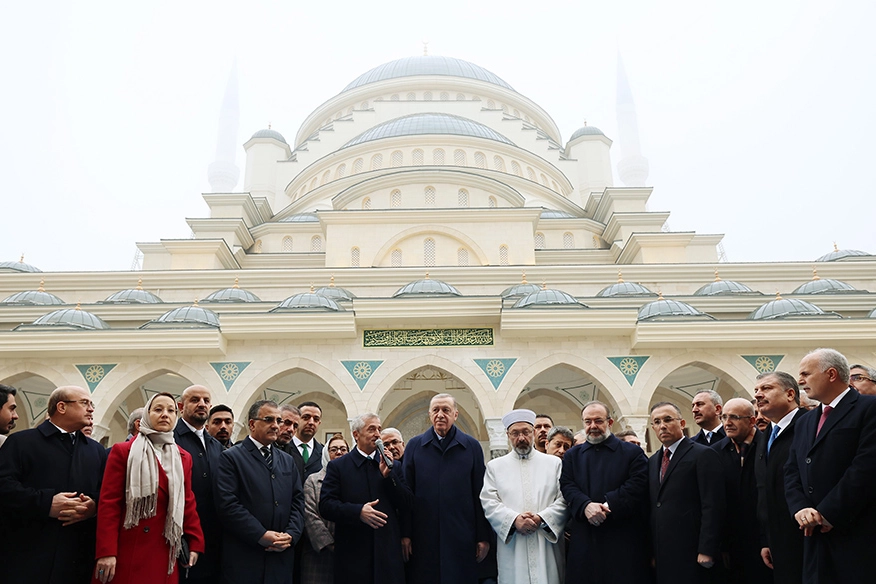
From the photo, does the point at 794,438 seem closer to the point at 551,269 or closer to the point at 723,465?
the point at 723,465

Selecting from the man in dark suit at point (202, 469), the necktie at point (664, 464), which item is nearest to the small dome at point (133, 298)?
the man in dark suit at point (202, 469)

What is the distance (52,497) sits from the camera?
Answer: 130 inches

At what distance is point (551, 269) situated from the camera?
17312 mm

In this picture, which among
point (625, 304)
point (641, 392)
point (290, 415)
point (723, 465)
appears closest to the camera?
point (723, 465)

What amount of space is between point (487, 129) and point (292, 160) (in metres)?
7.99

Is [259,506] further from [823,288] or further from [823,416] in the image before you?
[823,288]

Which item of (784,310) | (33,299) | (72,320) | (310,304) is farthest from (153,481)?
(33,299)

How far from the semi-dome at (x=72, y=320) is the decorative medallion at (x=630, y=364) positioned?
9.82m

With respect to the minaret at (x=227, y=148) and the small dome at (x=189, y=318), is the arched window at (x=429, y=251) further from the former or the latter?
the minaret at (x=227, y=148)

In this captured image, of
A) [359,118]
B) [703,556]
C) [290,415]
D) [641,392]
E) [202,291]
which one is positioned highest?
[359,118]

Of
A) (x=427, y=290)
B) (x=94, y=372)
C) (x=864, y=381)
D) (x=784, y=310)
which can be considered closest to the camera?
(x=864, y=381)

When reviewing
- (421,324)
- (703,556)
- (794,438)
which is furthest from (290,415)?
(421,324)

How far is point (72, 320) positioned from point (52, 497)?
11001mm

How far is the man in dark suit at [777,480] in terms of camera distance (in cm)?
336
